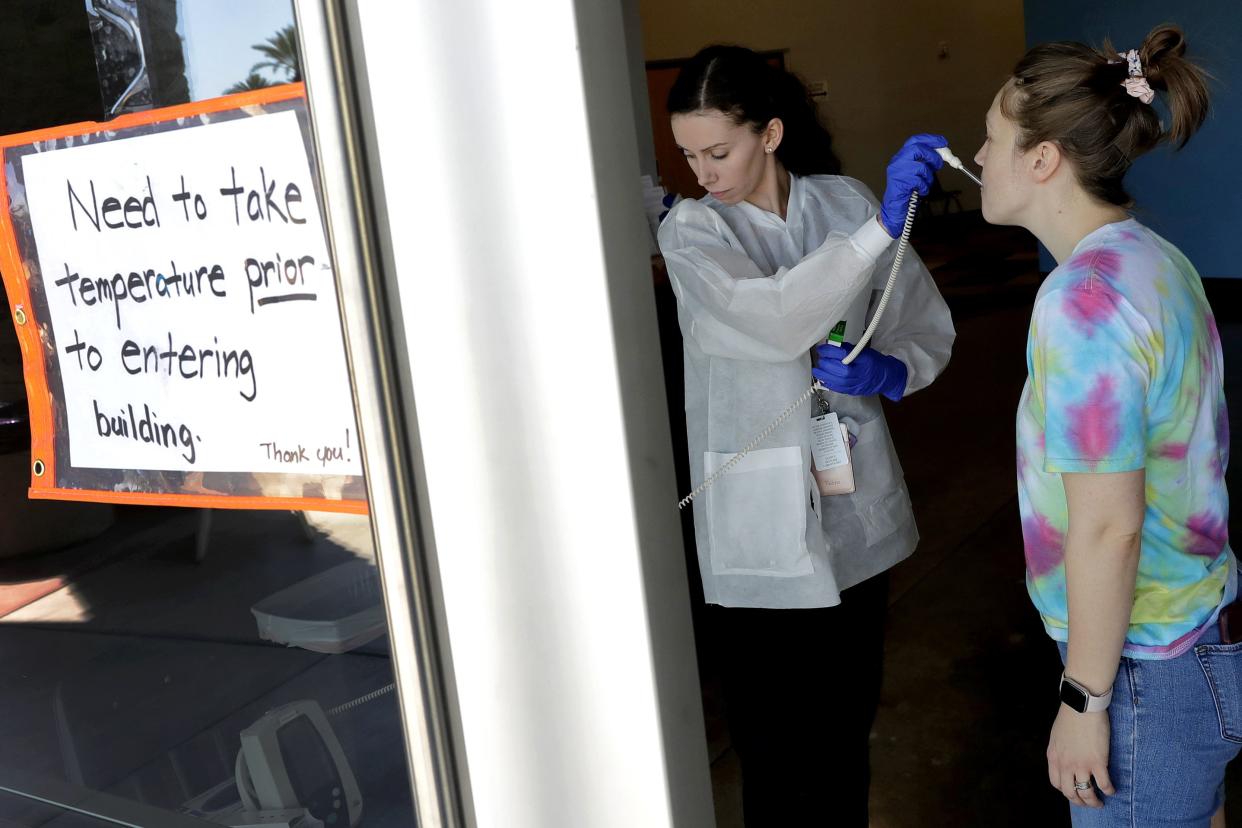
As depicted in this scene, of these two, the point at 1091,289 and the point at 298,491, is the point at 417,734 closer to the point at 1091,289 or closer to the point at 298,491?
the point at 298,491

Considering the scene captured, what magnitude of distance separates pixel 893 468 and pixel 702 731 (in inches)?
36.5

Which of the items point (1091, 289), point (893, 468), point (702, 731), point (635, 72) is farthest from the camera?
point (635, 72)

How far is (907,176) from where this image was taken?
149cm

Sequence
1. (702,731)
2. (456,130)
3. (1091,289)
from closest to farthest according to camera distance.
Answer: (456,130)
(702,731)
(1091,289)

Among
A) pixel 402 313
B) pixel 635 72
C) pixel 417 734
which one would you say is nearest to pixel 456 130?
pixel 402 313

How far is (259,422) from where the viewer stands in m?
0.94

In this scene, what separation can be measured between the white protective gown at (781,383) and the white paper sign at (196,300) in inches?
28.7

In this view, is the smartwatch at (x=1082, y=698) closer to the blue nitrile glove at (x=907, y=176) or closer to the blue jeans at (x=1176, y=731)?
the blue jeans at (x=1176, y=731)

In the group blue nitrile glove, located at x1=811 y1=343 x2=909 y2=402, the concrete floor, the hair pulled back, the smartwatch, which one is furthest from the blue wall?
the smartwatch

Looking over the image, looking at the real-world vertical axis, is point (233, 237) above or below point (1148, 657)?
above

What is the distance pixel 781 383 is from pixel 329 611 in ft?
2.62

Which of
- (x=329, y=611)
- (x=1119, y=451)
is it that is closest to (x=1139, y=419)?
(x=1119, y=451)

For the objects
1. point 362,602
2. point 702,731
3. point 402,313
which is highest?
point 402,313

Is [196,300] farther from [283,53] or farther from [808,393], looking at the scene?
[808,393]
